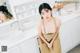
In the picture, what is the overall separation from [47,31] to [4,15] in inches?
23.2

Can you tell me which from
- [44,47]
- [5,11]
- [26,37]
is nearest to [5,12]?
[5,11]

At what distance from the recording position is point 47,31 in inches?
96.8

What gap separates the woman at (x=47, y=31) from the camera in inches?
95.8

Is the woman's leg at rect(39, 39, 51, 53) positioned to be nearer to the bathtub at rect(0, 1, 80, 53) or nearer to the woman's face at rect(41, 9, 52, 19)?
the bathtub at rect(0, 1, 80, 53)

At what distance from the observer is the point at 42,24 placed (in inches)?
97.4

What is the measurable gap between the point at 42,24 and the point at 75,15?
3.83 feet

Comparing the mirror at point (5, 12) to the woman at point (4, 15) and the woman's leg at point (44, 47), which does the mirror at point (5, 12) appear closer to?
the woman at point (4, 15)

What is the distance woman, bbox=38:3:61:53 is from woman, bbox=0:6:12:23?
0.43 metres

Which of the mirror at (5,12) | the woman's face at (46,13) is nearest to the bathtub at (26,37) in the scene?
the mirror at (5,12)

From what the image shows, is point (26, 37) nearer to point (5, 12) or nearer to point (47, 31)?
point (47, 31)

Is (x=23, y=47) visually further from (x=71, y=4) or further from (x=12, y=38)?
(x=71, y=4)

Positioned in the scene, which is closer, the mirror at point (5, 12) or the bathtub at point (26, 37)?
the bathtub at point (26, 37)

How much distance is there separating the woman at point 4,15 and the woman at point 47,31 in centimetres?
43

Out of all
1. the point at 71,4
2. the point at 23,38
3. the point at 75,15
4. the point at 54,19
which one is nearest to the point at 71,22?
the point at 75,15
